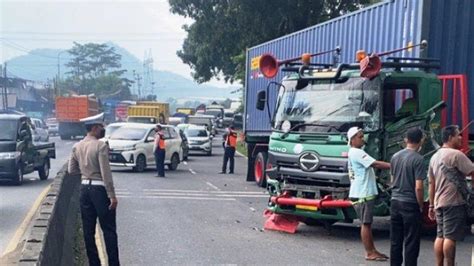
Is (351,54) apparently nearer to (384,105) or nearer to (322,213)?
(384,105)

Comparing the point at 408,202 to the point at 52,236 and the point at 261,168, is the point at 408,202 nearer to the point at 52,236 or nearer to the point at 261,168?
the point at 52,236

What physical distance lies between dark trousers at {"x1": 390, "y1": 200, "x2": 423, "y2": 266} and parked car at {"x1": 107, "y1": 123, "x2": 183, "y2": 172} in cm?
1504

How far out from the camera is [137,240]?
10281mm

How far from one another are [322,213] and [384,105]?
6.36 feet

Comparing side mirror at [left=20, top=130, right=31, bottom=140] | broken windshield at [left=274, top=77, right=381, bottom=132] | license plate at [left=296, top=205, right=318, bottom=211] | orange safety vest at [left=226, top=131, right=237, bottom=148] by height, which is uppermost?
broken windshield at [left=274, top=77, right=381, bottom=132]

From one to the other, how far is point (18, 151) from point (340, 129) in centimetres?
1007

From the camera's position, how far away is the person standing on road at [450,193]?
7.58 meters

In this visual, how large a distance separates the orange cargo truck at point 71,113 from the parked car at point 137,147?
26126 mm

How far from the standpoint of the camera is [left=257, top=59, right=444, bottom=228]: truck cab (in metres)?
10.4

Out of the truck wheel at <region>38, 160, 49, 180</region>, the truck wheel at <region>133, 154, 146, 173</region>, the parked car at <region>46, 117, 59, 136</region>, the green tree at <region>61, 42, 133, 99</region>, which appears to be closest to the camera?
the truck wheel at <region>38, 160, 49, 180</region>

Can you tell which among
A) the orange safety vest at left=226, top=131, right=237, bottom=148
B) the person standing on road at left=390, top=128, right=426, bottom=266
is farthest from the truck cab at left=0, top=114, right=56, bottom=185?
the person standing on road at left=390, top=128, right=426, bottom=266

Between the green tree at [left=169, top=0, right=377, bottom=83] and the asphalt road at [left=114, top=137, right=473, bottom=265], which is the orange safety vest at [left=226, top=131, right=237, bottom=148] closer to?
the asphalt road at [left=114, top=137, right=473, bottom=265]

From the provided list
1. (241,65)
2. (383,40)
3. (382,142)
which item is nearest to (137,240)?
(382,142)

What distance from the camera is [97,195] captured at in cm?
777
